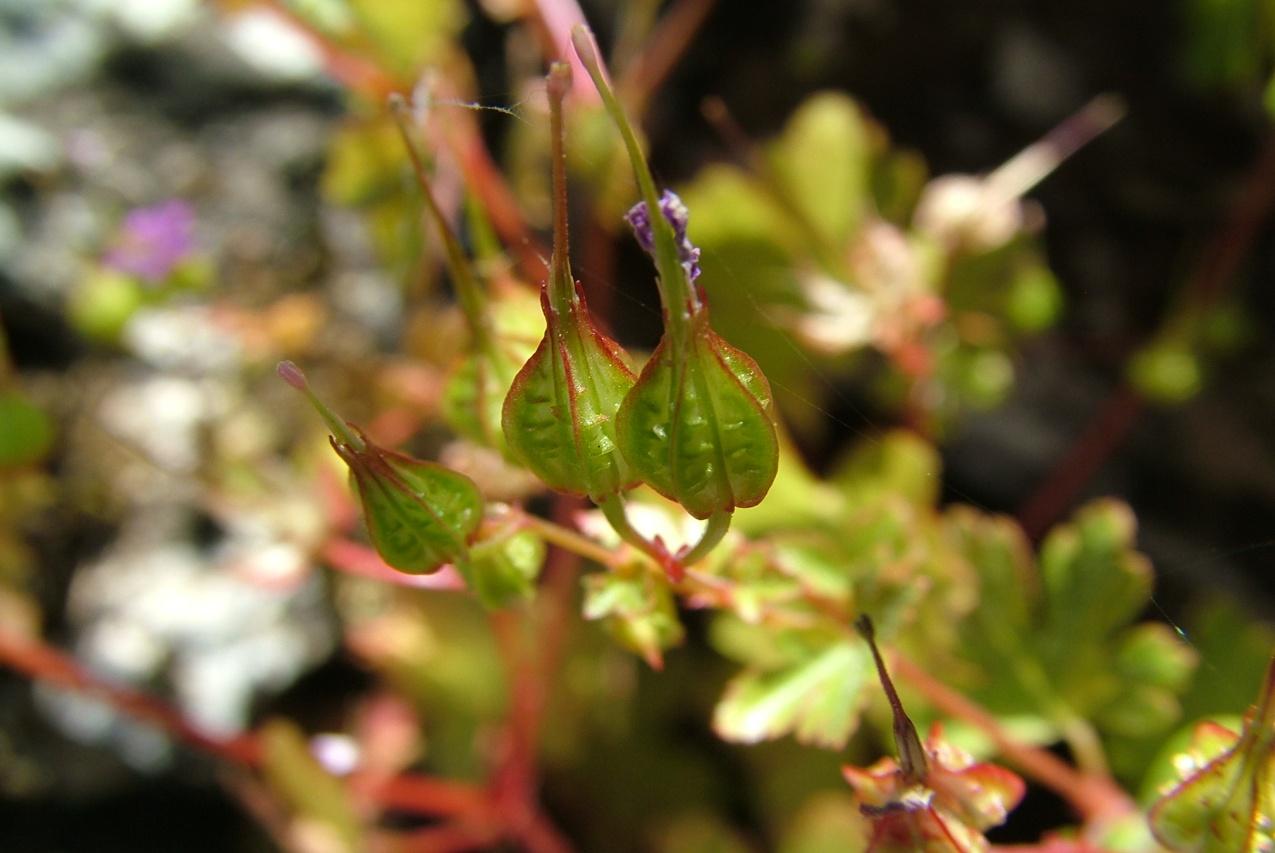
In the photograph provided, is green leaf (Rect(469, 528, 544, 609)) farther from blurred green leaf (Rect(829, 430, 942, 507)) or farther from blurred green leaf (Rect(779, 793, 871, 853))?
blurred green leaf (Rect(779, 793, 871, 853))

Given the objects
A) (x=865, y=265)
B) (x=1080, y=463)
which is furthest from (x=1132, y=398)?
(x=865, y=265)

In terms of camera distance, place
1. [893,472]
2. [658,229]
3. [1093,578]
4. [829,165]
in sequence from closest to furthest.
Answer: [658,229]
[1093,578]
[893,472]
[829,165]

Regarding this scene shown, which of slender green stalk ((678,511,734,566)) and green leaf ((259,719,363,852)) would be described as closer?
slender green stalk ((678,511,734,566))

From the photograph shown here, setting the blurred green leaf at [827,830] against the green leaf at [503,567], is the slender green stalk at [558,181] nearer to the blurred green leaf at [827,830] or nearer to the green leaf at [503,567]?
the green leaf at [503,567]

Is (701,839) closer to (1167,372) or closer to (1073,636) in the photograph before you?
(1073,636)

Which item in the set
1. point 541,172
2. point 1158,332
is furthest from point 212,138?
point 1158,332

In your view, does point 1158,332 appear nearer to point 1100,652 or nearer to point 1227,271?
point 1227,271

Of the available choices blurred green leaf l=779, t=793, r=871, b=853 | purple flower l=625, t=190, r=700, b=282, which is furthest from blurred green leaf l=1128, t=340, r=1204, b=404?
purple flower l=625, t=190, r=700, b=282

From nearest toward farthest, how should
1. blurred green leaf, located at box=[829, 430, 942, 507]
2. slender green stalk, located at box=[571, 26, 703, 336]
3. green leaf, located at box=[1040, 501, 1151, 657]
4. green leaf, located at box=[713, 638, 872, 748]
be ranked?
slender green stalk, located at box=[571, 26, 703, 336] → green leaf, located at box=[713, 638, 872, 748] → green leaf, located at box=[1040, 501, 1151, 657] → blurred green leaf, located at box=[829, 430, 942, 507]
